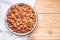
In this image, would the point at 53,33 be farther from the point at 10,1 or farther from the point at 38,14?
the point at 10,1

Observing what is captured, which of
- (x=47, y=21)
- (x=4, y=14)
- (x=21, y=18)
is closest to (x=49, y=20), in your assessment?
(x=47, y=21)

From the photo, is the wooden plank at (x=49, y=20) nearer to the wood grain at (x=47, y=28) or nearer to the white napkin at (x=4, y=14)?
the wood grain at (x=47, y=28)

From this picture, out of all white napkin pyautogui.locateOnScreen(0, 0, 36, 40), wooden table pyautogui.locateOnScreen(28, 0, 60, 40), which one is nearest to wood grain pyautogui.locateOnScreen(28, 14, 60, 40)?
wooden table pyautogui.locateOnScreen(28, 0, 60, 40)

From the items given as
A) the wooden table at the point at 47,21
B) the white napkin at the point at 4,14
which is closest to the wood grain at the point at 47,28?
the wooden table at the point at 47,21

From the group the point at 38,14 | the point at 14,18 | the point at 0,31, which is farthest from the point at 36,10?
the point at 0,31

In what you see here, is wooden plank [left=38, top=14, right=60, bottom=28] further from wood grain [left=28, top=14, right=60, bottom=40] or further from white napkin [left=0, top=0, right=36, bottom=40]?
white napkin [left=0, top=0, right=36, bottom=40]

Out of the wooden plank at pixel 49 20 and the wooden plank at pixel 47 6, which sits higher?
the wooden plank at pixel 47 6
